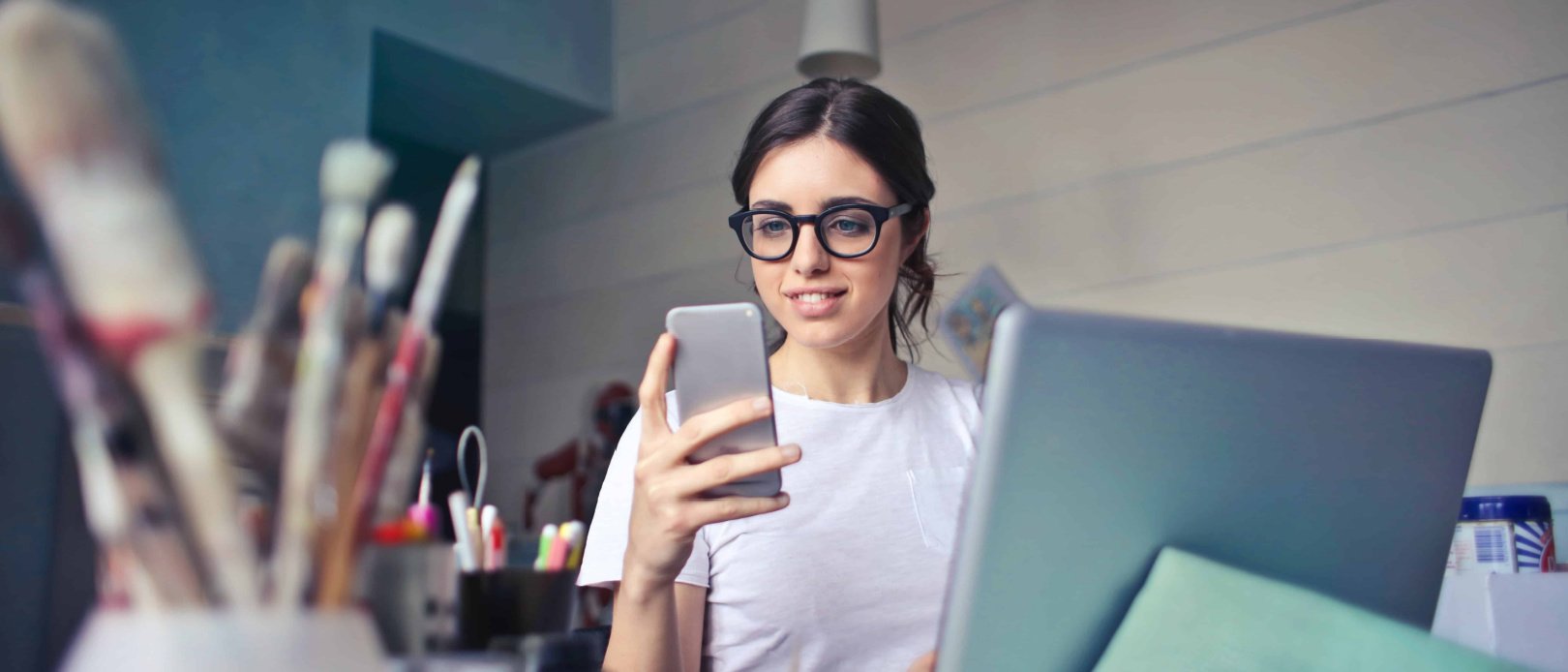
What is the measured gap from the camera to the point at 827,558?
1240mm

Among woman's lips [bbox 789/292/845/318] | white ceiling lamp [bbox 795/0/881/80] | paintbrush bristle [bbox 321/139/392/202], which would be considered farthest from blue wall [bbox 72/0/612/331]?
paintbrush bristle [bbox 321/139/392/202]

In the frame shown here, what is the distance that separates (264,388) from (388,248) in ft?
0.21

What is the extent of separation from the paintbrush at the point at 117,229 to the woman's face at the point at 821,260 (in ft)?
3.00

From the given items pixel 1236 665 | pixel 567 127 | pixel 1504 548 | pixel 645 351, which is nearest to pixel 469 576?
pixel 1236 665

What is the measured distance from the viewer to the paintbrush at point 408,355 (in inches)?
15.1

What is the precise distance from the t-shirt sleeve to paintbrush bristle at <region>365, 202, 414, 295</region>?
0.70 metres

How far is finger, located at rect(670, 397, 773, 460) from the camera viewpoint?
2.68ft

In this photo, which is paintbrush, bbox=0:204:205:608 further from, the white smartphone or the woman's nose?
the woman's nose

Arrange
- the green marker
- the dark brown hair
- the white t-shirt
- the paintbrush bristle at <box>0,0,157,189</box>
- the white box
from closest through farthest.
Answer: the paintbrush bristle at <box>0,0,157,189</box>, the green marker, the white box, the white t-shirt, the dark brown hair

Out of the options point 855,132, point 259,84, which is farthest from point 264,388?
point 259,84

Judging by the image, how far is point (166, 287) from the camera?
0.35 metres

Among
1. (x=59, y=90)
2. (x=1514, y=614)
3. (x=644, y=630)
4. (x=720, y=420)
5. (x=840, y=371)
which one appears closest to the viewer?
(x=59, y=90)

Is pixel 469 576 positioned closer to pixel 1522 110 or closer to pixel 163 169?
pixel 163 169

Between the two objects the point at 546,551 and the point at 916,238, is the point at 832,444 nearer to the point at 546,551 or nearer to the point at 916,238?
the point at 916,238
